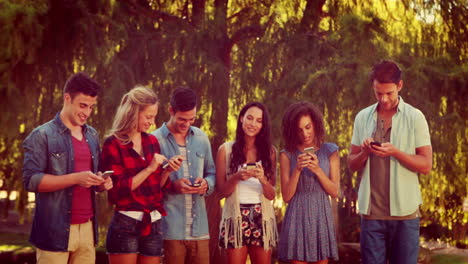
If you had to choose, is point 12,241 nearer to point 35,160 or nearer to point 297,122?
point 35,160

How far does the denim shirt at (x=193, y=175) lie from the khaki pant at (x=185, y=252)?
1.9 inches

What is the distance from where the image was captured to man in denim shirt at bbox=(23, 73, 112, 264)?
3936 mm

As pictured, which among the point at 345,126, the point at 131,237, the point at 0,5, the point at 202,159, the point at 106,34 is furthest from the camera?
the point at 345,126

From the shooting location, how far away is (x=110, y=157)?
13.8 ft

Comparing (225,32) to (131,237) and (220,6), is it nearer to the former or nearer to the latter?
(220,6)

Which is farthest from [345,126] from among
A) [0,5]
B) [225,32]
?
[0,5]

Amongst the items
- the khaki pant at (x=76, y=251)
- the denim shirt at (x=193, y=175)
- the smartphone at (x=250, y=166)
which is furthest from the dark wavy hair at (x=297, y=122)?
the khaki pant at (x=76, y=251)

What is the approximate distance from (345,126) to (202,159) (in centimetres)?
393

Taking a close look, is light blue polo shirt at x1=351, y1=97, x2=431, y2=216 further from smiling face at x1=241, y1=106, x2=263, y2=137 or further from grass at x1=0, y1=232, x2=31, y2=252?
grass at x1=0, y1=232, x2=31, y2=252

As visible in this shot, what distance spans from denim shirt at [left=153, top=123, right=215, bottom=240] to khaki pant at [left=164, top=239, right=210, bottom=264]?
0.05 m

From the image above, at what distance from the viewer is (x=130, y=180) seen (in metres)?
4.14

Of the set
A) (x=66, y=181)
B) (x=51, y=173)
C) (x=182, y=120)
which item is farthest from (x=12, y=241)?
(x=66, y=181)

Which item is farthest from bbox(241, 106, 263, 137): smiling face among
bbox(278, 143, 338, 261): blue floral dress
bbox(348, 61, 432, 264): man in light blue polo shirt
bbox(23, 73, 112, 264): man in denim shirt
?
bbox(23, 73, 112, 264): man in denim shirt

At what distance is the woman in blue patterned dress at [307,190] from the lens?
4539 mm
